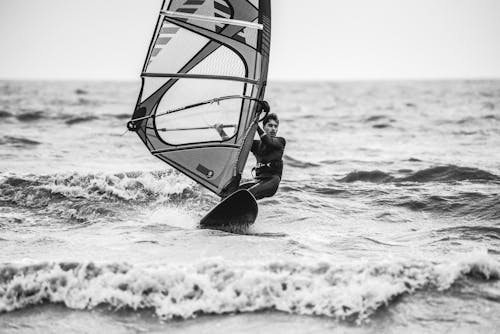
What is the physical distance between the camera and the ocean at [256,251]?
4.48 meters

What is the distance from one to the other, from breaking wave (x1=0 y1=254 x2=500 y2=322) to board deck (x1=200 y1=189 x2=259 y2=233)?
1679mm

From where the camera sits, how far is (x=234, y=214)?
7043 mm

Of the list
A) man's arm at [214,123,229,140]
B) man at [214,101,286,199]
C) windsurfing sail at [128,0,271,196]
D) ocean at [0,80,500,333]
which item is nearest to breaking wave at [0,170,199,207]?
ocean at [0,80,500,333]

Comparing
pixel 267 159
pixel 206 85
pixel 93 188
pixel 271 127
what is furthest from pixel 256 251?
pixel 93 188

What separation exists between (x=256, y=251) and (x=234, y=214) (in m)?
1.18

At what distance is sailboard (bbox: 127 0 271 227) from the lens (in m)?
6.85

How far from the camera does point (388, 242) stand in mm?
6688

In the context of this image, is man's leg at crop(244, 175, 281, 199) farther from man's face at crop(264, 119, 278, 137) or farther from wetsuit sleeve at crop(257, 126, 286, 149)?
man's face at crop(264, 119, 278, 137)

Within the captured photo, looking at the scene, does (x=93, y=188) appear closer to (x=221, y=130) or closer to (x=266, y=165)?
(x=221, y=130)

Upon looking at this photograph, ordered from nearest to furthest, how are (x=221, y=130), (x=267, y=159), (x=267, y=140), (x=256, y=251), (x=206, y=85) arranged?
(x=256, y=251), (x=206, y=85), (x=221, y=130), (x=267, y=140), (x=267, y=159)

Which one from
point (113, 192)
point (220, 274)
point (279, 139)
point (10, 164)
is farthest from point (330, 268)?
point (10, 164)

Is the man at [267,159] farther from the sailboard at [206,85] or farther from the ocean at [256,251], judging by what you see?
the ocean at [256,251]

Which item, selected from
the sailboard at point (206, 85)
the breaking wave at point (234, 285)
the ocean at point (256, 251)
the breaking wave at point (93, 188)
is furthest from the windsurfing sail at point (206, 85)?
the breaking wave at point (93, 188)

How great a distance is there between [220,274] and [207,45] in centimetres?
337
